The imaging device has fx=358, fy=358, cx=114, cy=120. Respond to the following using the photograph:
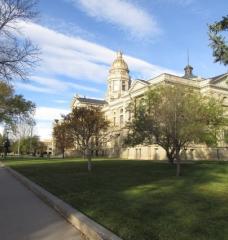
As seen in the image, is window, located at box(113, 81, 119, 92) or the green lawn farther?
window, located at box(113, 81, 119, 92)

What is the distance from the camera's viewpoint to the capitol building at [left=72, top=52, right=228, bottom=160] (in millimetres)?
59719

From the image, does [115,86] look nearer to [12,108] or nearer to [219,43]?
[12,108]

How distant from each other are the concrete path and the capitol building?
106 ft

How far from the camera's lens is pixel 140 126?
27.6 meters

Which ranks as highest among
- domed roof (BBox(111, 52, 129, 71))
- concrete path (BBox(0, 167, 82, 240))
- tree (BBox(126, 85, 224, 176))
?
domed roof (BBox(111, 52, 129, 71))

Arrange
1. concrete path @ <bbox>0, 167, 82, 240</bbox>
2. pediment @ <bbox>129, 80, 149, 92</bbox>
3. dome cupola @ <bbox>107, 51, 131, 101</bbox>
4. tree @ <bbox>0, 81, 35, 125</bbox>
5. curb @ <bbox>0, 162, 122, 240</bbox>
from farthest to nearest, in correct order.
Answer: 1. dome cupola @ <bbox>107, 51, 131, 101</bbox>
2. pediment @ <bbox>129, 80, 149, 92</bbox>
3. tree @ <bbox>0, 81, 35, 125</bbox>
4. concrete path @ <bbox>0, 167, 82, 240</bbox>
5. curb @ <bbox>0, 162, 122, 240</bbox>

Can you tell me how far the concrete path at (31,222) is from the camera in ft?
23.3

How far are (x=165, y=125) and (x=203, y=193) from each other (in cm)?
1134

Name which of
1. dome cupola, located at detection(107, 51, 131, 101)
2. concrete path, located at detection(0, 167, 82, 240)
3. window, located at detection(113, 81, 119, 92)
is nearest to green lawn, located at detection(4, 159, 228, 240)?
concrete path, located at detection(0, 167, 82, 240)

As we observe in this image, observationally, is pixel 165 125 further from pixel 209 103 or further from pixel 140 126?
pixel 209 103

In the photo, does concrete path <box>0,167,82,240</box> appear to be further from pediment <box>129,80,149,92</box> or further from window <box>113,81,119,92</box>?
window <box>113,81,119,92</box>

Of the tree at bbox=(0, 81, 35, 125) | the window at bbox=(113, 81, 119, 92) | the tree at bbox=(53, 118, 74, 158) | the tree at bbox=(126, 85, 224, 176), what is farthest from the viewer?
the window at bbox=(113, 81, 119, 92)

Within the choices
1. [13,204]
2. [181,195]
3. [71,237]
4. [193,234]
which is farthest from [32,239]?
[181,195]

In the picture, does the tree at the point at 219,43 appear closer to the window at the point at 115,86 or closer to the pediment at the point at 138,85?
the pediment at the point at 138,85
